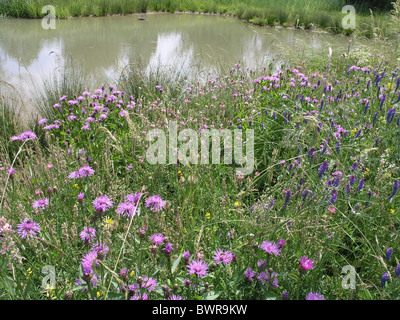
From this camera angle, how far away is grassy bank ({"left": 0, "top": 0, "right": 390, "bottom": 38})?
9.79m

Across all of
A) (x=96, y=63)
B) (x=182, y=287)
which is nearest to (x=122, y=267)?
(x=182, y=287)

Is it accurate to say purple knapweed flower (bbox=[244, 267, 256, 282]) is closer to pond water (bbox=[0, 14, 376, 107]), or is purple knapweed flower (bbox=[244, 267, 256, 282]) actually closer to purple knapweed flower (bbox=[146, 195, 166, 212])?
purple knapweed flower (bbox=[146, 195, 166, 212])

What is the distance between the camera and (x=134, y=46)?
7504 millimetres

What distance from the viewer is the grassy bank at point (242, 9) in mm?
9789

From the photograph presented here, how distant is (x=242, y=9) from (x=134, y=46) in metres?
7.21

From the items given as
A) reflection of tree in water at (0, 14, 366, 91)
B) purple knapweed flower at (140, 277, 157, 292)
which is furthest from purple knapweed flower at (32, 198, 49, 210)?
reflection of tree in water at (0, 14, 366, 91)

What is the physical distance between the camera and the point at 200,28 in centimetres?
1030

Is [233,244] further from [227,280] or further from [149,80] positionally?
[149,80]

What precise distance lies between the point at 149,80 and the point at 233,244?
283 cm

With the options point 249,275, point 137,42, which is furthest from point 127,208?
point 137,42

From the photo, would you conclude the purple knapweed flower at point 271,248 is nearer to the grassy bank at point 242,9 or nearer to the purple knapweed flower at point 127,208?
the purple knapweed flower at point 127,208

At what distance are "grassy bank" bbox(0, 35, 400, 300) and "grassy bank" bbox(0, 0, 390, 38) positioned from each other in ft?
25.4
